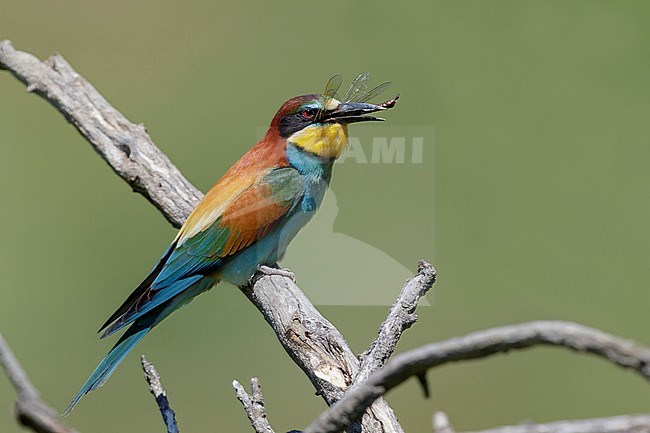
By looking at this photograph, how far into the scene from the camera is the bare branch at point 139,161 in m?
1.62

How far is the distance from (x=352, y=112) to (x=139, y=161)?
425mm

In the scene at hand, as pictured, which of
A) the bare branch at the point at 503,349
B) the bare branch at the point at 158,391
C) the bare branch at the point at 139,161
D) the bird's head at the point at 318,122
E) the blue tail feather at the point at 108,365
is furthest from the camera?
the bird's head at the point at 318,122

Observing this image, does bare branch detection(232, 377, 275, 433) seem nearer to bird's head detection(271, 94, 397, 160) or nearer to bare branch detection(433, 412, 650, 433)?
bare branch detection(433, 412, 650, 433)

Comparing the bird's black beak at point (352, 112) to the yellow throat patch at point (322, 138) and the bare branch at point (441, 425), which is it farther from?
the bare branch at point (441, 425)

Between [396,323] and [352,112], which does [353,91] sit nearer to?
[352,112]

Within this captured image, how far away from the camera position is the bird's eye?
1932 millimetres

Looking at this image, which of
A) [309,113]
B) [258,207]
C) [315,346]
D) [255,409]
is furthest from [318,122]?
[255,409]

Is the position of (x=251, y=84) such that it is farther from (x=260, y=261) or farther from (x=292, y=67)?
(x=260, y=261)

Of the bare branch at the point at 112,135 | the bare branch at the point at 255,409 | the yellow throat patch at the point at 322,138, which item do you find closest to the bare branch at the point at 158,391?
the bare branch at the point at 255,409

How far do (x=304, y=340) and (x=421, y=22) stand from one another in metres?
3.18

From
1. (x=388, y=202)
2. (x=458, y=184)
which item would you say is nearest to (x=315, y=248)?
(x=388, y=202)

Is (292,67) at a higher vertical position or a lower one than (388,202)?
higher

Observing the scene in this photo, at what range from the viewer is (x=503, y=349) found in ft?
2.57

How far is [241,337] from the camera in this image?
11.0 feet
